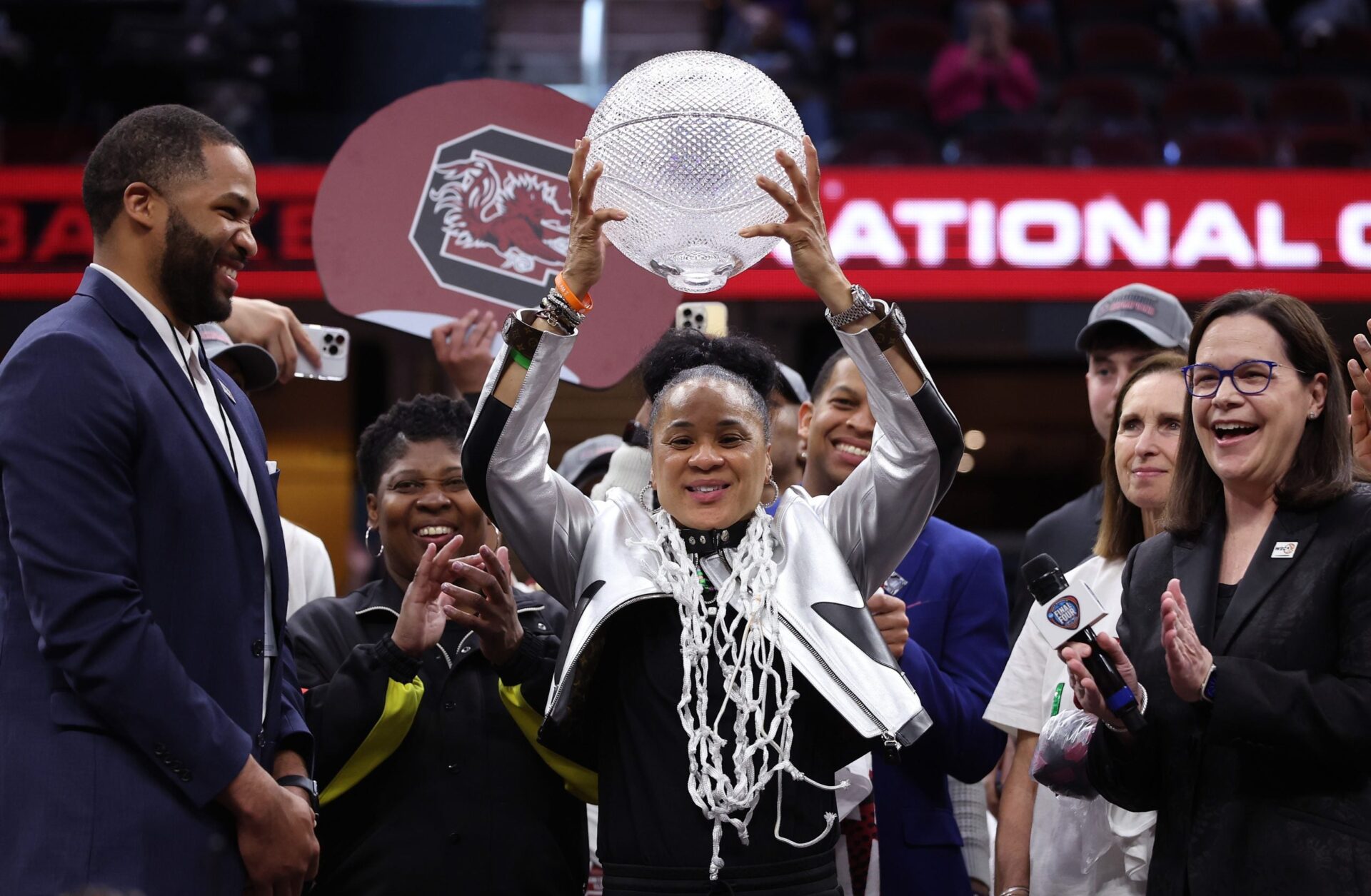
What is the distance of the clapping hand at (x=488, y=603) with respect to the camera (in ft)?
8.29

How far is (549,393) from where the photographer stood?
98.4 inches

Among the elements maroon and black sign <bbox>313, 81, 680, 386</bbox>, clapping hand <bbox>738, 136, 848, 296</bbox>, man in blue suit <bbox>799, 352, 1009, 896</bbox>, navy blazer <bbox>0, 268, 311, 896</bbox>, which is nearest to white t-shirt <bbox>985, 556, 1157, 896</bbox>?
man in blue suit <bbox>799, 352, 1009, 896</bbox>

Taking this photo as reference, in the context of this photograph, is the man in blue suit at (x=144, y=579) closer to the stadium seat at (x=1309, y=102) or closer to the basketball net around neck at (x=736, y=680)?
the basketball net around neck at (x=736, y=680)

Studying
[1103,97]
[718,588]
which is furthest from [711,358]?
[1103,97]

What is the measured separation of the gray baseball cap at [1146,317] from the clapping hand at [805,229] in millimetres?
1381

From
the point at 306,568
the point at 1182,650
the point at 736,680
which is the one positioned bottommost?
the point at 306,568

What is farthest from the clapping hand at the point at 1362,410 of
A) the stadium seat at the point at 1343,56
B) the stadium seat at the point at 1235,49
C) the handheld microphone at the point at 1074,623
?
the stadium seat at the point at 1343,56

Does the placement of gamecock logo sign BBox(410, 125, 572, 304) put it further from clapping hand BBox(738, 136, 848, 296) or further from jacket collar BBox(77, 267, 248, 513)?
jacket collar BBox(77, 267, 248, 513)

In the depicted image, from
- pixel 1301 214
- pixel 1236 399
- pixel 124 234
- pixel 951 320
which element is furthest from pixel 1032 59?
pixel 124 234

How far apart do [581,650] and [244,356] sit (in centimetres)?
107

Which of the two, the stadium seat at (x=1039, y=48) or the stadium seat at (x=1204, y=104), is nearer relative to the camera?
the stadium seat at (x=1204, y=104)

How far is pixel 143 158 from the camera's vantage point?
2275mm

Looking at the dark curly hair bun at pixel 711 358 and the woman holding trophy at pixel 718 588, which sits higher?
the dark curly hair bun at pixel 711 358

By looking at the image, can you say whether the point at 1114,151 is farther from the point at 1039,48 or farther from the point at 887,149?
the point at 1039,48
